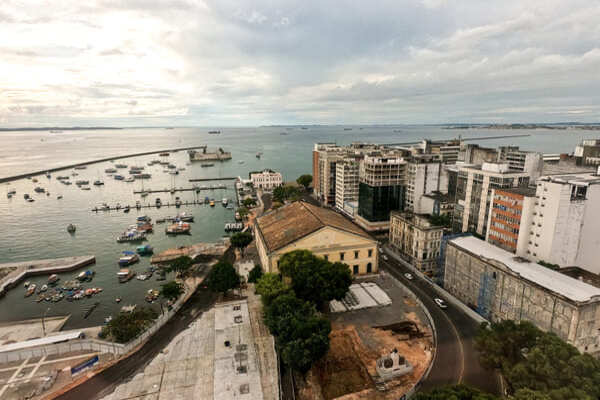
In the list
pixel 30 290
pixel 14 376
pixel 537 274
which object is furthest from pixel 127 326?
pixel 537 274

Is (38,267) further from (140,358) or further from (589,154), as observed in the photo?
(589,154)

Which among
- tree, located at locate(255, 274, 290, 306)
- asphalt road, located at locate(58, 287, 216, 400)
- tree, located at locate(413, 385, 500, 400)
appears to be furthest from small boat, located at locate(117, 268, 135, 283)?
tree, located at locate(413, 385, 500, 400)

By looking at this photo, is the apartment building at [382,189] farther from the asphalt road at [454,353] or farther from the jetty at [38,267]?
the jetty at [38,267]

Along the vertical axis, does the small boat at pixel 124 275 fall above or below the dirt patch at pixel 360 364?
below

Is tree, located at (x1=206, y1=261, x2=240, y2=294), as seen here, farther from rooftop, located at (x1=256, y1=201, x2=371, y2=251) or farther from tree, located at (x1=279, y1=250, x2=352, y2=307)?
tree, located at (x1=279, y1=250, x2=352, y2=307)

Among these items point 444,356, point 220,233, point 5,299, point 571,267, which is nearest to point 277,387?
point 444,356

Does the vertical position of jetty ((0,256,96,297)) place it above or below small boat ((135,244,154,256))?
above

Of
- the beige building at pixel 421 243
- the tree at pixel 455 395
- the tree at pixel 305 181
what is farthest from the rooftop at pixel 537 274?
the tree at pixel 305 181
